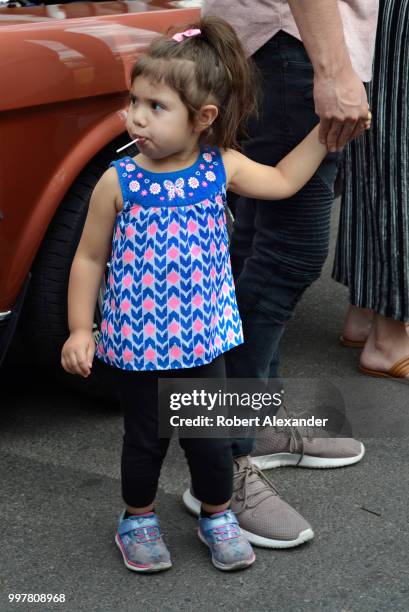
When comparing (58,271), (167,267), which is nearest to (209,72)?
(167,267)

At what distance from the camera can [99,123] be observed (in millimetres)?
2957

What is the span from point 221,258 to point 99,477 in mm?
897

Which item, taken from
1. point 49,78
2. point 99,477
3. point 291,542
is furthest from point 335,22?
point 99,477

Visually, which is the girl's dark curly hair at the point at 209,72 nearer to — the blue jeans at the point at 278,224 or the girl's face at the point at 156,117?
the girl's face at the point at 156,117

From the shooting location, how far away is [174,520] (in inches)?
109

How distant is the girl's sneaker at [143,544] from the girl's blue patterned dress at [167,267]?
422mm

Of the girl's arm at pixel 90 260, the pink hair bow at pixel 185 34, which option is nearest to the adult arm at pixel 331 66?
the pink hair bow at pixel 185 34

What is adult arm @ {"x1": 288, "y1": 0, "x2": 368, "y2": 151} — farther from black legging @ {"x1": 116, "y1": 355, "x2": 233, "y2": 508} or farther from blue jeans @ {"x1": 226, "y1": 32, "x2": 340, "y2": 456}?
black legging @ {"x1": 116, "y1": 355, "x2": 233, "y2": 508}

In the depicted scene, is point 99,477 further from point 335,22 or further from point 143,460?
point 335,22

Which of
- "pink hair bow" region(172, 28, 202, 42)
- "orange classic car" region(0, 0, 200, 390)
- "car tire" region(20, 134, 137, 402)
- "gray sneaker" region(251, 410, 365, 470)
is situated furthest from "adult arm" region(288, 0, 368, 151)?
"gray sneaker" region(251, 410, 365, 470)

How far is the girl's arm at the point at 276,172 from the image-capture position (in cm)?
238

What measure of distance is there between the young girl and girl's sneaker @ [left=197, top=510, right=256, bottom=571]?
0.14 metres

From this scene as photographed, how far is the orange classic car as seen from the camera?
9.02 ft

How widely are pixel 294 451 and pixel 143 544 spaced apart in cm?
67
